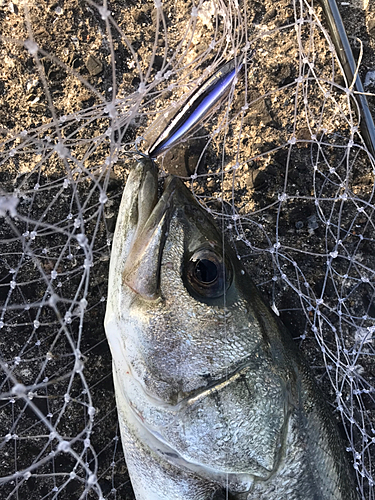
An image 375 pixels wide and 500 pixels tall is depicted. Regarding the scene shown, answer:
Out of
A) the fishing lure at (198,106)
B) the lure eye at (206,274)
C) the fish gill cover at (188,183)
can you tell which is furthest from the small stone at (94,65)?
the lure eye at (206,274)

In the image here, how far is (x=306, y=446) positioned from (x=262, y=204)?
130cm

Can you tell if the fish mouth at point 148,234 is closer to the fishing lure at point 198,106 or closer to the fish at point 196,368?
the fish at point 196,368

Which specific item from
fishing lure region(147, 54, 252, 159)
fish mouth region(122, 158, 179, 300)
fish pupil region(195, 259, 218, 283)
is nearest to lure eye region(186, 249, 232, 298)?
fish pupil region(195, 259, 218, 283)

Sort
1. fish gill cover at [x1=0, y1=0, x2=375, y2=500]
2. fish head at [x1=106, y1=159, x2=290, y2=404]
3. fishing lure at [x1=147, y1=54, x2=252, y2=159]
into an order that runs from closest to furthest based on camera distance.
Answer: fish head at [x1=106, y1=159, x2=290, y2=404]
fishing lure at [x1=147, y1=54, x2=252, y2=159]
fish gill cover at [x1=0, y1=0, x2=375, y2=500]

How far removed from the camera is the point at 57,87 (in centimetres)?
226

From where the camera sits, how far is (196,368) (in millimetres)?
1484

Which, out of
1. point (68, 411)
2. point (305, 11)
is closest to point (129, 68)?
point (305, 11)

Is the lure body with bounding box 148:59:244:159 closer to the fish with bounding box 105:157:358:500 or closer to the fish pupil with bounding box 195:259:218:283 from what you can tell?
the fish with bounding box 105:157:358:500

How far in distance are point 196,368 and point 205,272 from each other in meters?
0.37

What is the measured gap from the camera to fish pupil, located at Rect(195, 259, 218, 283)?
1.52 meters

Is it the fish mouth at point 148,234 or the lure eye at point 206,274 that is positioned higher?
the fish mouth at point 148,234

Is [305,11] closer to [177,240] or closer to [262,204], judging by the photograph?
[262,204]

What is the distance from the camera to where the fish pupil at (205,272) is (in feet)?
5.00

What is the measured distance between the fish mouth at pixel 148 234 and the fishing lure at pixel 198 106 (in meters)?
0.34
